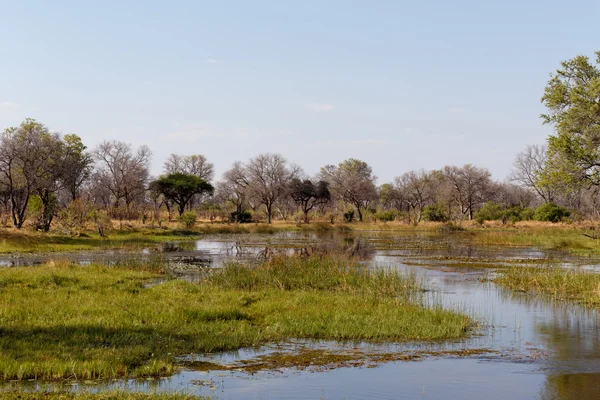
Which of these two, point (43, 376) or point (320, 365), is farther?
point (320, 365)

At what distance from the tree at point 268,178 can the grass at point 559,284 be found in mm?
65427

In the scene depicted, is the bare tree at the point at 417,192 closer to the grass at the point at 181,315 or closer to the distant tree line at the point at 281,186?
the distant tree line at the point at 281,186

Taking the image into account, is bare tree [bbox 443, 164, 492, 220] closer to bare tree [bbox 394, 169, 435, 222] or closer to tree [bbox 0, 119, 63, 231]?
bare tree [bbox 394, 169, 435, 222]

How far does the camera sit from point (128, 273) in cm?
2522

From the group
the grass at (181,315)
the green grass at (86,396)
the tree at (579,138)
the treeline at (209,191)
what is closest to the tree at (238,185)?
the treeline at (209,191)

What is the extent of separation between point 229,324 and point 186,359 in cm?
287

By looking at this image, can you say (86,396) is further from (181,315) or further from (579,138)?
(579,138)

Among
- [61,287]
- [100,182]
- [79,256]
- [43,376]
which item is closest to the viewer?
[43,376]

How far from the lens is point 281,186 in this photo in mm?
92688

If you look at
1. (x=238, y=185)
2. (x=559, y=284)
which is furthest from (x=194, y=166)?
(x=559, y=284)

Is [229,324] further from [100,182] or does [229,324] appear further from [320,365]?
[100,182]

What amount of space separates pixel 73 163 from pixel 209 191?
71.4 ft

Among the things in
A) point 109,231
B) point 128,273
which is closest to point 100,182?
point 109,231

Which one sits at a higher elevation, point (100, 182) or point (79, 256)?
point (100, 182)
